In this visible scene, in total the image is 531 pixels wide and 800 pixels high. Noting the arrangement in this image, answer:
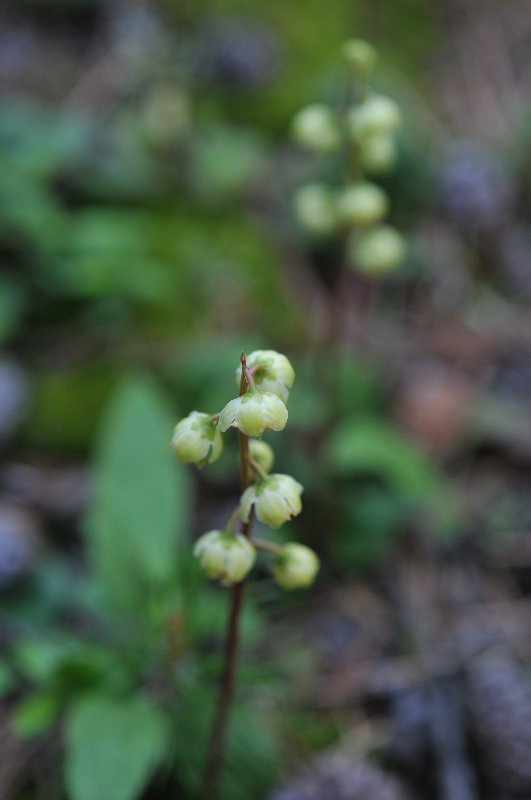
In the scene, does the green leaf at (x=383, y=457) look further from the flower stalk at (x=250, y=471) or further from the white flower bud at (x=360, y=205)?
the flower stalk at (x=250, y=471)

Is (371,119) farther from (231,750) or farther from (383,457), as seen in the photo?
(231,750)

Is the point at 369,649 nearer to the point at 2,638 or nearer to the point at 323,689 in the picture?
the point at 323,689

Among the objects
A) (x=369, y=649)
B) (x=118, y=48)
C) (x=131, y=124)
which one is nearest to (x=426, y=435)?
(x=369, y=649)

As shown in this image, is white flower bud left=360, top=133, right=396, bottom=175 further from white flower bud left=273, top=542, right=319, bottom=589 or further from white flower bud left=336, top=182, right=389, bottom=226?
white flower bud left=273, top=542, right=319, bottom=589

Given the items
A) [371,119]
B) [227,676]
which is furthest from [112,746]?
[371,119]

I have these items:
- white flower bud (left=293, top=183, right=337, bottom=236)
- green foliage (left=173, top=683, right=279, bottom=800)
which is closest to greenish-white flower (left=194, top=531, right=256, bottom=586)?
green foliage (left=173, top=683, right=279, bottom=800)
